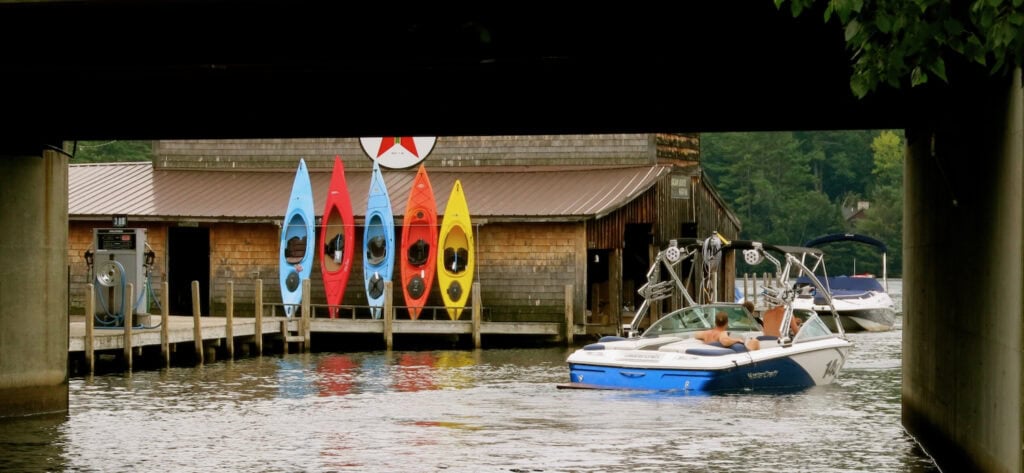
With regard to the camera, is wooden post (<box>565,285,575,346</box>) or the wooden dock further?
wooden post (<box>565,285,575,346</box>)

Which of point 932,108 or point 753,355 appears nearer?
point 932,108

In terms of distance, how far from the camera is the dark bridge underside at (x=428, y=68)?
39.7 ft

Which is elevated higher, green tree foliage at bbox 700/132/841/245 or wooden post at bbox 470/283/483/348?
green tree foliage at bbox 700/132/841/245

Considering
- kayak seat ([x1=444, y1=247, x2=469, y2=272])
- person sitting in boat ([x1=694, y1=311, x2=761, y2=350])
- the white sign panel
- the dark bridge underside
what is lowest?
person sitting in boat ([x1=694, y1=311, x2=761, y2=350])

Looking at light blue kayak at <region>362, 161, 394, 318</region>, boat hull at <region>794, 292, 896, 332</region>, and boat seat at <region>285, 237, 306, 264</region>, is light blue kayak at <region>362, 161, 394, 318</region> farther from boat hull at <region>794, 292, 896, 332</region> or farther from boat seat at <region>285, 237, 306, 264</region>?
boat hull at <region>794, 292, 896, 332</region>

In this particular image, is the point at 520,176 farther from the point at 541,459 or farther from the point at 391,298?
the point at 541,459

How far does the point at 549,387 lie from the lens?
984 inches

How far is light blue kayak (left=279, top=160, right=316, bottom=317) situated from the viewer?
37.1 meters

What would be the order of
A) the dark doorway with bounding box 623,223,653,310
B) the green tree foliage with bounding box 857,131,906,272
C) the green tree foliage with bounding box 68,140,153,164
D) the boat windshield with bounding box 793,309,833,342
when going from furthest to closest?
the green tree foliage with bounding box 857,131,906,272 → the green tree foliage with bounding box 68,140,153,164 → the dark doorway with bounding box 623,223,653,310 → the boat windshield with bounding box 793,309,833,342

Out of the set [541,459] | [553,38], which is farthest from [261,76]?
[541,459]

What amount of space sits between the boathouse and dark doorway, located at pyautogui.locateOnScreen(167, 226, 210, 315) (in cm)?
5

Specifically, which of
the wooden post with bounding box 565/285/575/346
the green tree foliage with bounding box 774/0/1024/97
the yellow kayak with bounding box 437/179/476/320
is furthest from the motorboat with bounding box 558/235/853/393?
the green tree foliage with bounding box 774/0/1024/97

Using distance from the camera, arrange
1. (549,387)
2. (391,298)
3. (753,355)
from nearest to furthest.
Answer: (753,355)
(549,387)
(391,298)

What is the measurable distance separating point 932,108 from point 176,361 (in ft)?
64.7
